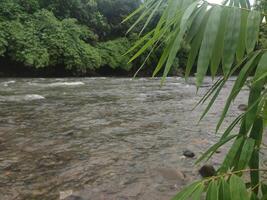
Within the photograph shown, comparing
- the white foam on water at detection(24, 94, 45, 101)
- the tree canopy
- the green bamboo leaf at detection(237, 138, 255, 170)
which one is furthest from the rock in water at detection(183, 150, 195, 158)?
the tree canopy

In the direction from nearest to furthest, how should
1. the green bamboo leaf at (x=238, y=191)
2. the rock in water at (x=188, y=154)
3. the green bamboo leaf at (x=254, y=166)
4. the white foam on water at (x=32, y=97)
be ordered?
the green bamboo leaf at (x=238, y=191) < the green bamboo leaf at (x=254, y=166) < the rock in water at (x=188, y=154) < the white foam on water at (x=32, y=97)

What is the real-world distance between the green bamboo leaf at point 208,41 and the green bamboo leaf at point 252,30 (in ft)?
0.30

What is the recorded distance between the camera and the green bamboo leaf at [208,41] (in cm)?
109

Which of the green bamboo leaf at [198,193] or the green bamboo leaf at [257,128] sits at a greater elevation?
the green bamboo leaf at [257,128]

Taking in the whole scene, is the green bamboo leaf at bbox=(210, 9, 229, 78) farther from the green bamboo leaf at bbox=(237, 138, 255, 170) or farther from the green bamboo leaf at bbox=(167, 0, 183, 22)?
the green bamboo leaf at bbox=(237, 138, 255, 170)

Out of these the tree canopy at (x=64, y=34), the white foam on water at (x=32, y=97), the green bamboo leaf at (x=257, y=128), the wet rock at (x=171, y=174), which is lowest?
the wet rock at (x=171, y=174)

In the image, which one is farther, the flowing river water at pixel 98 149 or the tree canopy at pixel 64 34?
the tree canopy at pixel 64 34

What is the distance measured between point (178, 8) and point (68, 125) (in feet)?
15.7

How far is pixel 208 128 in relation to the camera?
5910 mm

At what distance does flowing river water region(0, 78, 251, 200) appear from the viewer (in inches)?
129

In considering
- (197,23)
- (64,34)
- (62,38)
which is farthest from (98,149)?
(64,34)

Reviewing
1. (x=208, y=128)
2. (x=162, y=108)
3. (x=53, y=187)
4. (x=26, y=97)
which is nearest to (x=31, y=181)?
(x=53, y=187)

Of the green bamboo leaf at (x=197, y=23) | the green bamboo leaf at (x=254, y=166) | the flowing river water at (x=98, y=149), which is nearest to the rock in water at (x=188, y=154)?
the flowing river water at (x=98, y=149)

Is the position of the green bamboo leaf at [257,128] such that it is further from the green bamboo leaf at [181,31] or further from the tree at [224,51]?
the green bamboo leaf at [181,31]
